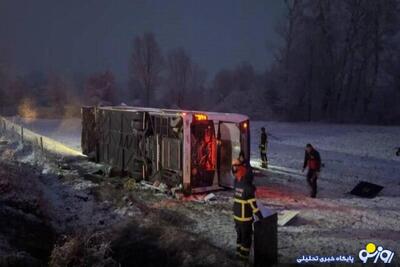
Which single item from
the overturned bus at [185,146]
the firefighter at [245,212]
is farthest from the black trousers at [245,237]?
the overturned bus at [185,146]

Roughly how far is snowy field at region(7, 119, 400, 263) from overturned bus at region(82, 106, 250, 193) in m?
1.61

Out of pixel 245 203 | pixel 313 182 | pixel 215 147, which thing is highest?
pixel 215 147

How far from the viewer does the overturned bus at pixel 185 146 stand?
13.1 m

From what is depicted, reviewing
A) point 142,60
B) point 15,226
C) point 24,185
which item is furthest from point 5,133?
point 142,60

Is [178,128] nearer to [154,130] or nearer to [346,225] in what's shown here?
[154,130]

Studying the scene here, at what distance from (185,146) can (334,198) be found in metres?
4.67

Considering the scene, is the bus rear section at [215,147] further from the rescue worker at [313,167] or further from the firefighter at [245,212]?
the firefighter at [245,212]

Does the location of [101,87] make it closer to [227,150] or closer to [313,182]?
[227,150]

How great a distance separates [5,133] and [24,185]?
17.0 meters

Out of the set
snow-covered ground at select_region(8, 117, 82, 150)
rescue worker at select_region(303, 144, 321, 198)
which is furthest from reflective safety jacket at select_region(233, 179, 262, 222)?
snow-covered ground at select_region(8, 117, 82, 150)

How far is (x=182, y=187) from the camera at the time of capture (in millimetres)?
13062

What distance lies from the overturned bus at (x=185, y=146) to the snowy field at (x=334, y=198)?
1.61 m

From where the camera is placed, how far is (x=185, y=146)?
12.9 meters

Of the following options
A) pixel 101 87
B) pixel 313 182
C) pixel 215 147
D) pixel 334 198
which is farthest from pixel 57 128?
Answer: pixel 334 198
